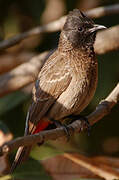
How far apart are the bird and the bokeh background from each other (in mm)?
745

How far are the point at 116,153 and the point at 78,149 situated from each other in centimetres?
47

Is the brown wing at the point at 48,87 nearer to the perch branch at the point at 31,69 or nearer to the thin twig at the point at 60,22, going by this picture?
the perch branch at the point at 31,69

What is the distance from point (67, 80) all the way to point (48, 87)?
8.3 inches

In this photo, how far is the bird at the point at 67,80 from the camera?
3989mm

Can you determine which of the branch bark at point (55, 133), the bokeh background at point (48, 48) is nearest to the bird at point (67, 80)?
the branch bark at point (55, 133)

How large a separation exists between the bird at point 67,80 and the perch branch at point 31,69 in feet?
1.80

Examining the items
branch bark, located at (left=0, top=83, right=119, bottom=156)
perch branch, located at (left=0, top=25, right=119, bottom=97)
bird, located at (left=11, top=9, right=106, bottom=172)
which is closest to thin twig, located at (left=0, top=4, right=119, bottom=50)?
perch branch, located at (left=0, top=25, right=119, bottom=97)

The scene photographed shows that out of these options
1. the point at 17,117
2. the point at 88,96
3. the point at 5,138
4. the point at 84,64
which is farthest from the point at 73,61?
the point at 17,117

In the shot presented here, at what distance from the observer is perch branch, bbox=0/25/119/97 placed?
4.72 meters

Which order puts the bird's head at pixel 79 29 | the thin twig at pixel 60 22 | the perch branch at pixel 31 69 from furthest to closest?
the thin twig at pixel 60 22 → the perch branch at pixel 31 69 → the bird's head at pixel 79 29

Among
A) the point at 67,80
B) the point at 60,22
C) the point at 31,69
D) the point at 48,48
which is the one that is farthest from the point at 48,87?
the point at 48,48

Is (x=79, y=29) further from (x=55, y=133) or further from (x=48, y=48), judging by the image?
(x=48, y=48)

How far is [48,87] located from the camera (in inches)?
164

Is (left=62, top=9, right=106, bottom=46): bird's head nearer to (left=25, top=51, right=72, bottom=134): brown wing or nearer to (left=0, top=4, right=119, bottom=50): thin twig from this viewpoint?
(left=25, top=51, right=72, bottom=134): brown wing
